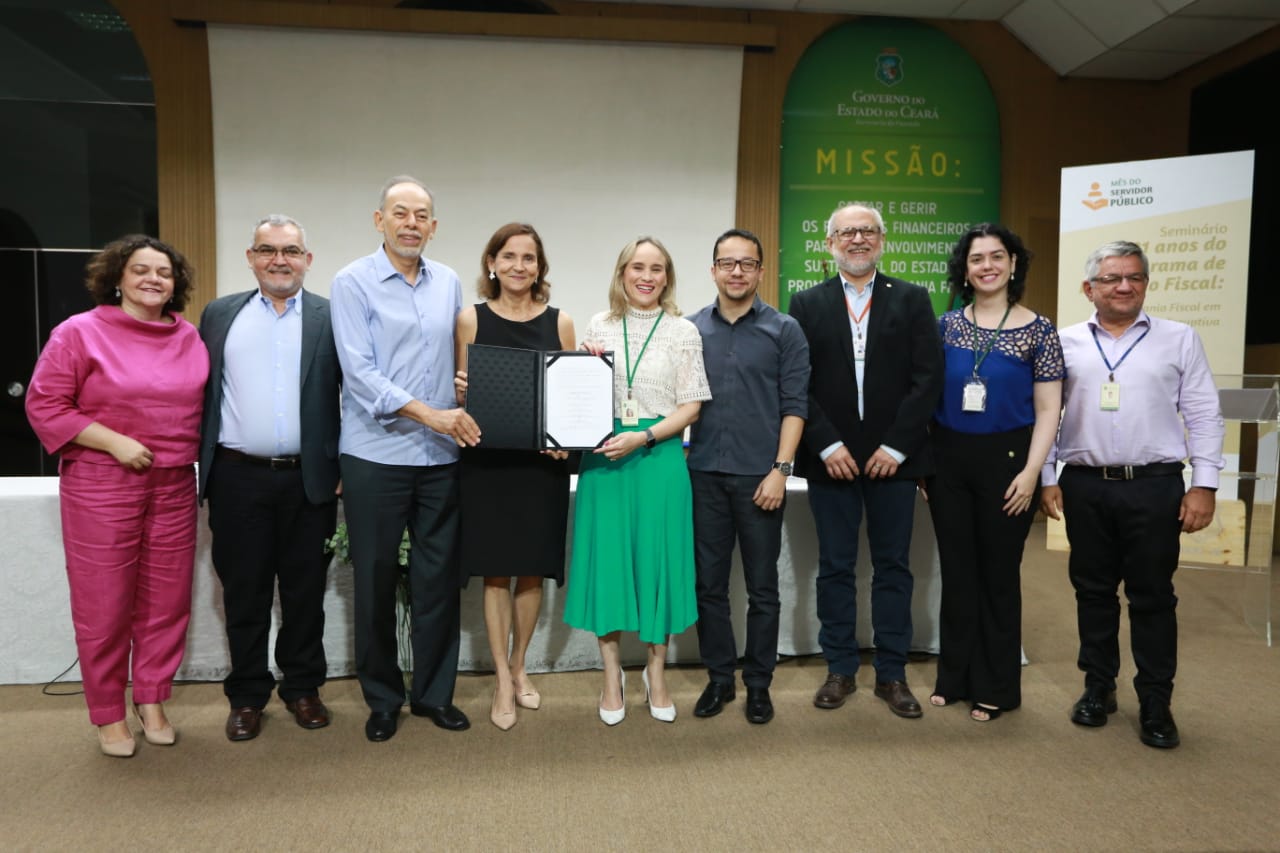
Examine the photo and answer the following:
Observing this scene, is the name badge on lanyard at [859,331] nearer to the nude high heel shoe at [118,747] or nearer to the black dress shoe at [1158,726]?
the black dress shoe at [1158,726]

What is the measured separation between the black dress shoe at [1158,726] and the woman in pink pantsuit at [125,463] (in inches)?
124

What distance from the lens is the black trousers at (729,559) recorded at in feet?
9.12

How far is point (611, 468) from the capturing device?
2.71 metres

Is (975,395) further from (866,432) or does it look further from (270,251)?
(270,251)

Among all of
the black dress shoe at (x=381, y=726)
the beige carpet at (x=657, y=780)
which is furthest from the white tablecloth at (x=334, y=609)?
the black dress shoe at (x=381, y=726)

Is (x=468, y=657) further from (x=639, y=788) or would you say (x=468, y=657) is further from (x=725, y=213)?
(x=725, y=213)

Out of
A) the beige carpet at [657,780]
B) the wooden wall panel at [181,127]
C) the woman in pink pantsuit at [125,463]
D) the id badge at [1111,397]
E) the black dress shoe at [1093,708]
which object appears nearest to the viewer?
the beige carpet at [657,780]

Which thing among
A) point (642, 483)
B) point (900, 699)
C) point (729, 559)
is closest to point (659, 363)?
point (642, 483)

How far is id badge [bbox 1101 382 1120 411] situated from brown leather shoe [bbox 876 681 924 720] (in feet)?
3.83

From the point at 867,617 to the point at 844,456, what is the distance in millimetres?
994

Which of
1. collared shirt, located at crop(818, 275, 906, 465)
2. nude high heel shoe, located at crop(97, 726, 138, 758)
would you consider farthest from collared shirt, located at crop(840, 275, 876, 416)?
nude high heel shoe, located at crop(97, 726, 138, 758)

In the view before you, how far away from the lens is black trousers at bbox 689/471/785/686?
2779mm

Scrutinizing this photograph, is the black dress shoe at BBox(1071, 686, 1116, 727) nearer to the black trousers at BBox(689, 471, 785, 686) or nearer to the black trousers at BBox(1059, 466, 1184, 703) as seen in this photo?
the black trousers at BBox(1059, 466, 1184, 703)

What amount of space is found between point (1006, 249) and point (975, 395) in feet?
1.69
